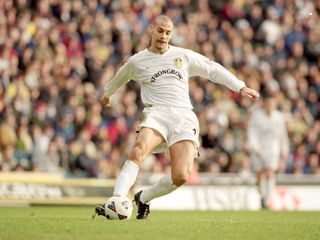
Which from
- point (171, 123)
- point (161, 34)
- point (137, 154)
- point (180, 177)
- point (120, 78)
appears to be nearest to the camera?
point (137, 154)

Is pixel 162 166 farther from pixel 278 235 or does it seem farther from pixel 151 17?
pixel 278 235

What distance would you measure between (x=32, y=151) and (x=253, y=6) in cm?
851

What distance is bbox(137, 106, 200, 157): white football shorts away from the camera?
11664mm

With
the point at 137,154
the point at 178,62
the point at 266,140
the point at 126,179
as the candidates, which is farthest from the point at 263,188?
the point at 126,179

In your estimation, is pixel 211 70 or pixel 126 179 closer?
pixel 126 179

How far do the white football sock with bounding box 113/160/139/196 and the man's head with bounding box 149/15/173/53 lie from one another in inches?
58.1

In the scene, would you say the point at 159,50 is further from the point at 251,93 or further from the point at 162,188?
the point at 162,188

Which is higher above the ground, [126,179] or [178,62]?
[178,62]

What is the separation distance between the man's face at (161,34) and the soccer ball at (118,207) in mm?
1936

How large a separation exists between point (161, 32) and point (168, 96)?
734mm

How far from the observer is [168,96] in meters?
11.9

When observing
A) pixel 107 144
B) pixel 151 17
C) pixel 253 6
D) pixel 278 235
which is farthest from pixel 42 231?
pixel 253 6

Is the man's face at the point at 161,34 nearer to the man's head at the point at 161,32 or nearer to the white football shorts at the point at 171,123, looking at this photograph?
the man's head at the point at 161,32

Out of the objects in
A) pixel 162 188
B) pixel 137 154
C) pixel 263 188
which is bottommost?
pixel 263 188
